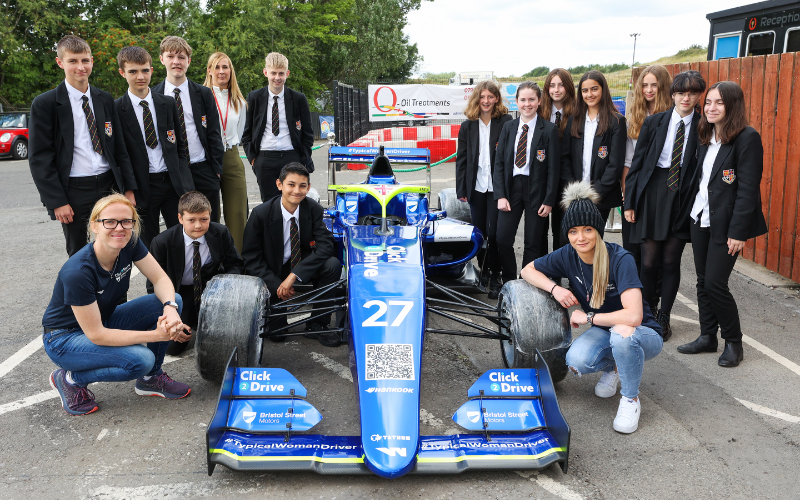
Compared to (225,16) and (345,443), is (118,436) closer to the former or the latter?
(345,443)

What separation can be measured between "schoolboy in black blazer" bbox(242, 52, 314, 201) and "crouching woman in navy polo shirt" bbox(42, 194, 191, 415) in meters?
2.47

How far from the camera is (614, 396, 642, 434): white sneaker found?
3680 mm

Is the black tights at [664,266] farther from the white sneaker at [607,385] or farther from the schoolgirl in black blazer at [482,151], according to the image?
the schoolgirl in black blazer at [482,151]

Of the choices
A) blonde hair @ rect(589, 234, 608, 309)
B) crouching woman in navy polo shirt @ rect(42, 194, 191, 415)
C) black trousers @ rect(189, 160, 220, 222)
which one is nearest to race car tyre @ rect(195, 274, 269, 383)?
crouching woman in navy polo shirt @ rect(42, 194, 191, 415)

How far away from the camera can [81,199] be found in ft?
15.9

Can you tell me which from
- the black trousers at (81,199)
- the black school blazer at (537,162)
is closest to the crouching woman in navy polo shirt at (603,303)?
the black school blazer at (537,162)

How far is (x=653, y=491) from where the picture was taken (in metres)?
3.08

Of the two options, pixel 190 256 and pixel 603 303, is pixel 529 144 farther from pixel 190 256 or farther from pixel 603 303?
pixel 190 256

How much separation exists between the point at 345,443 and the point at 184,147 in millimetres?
3343

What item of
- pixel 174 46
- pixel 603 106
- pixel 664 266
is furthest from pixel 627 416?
pixel 174 46

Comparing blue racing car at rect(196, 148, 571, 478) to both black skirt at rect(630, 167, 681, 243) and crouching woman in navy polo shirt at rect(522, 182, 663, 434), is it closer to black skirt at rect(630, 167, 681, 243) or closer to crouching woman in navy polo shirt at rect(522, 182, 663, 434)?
crouching woman in navy polo shirt at rect(522, 182, 663, 434)

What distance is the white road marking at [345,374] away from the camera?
375 cm

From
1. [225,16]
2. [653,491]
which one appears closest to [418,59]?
[225,16]

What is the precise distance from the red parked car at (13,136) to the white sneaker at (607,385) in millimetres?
21010
